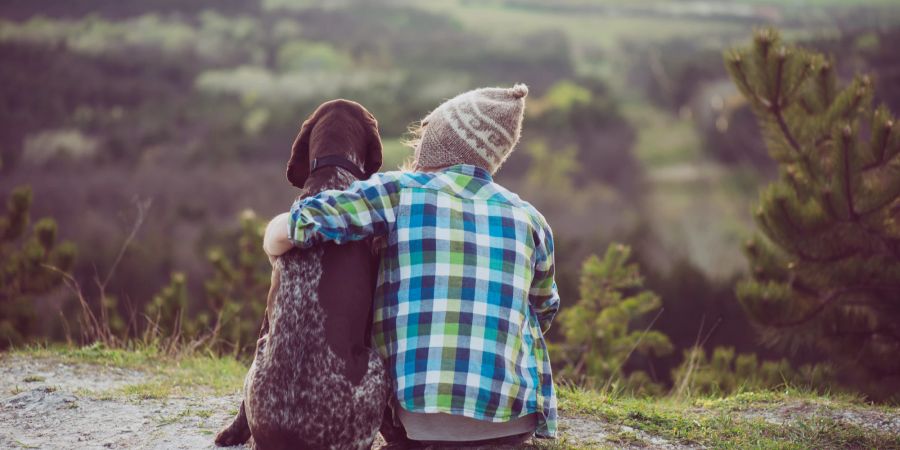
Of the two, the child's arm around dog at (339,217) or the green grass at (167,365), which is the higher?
the child's arm around dog at (339,217)

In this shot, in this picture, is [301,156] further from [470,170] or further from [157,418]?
[157,418]

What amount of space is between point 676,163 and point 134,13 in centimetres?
3555

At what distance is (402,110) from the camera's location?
41.0m

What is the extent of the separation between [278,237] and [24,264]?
8.07 m

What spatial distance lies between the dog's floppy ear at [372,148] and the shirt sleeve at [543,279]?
77 centimetres

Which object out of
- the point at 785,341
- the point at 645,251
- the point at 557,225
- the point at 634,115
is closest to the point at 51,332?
the point at 785,341

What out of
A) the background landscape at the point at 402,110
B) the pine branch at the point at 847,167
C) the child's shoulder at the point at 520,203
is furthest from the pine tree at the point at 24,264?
the pine branch at the point at 847,167

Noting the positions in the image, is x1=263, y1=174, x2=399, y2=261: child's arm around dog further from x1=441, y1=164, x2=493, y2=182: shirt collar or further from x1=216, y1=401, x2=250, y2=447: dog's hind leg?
x1=216, y1=401, x2=250, y2=447: dog's hind leg

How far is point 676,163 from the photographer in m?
42.7

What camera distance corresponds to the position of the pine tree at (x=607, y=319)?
7988 mm

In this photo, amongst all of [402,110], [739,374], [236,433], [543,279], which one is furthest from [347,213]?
[402,110]

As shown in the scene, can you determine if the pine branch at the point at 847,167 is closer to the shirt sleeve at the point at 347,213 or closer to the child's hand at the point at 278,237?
the shirt sleeve at the point at 347,213

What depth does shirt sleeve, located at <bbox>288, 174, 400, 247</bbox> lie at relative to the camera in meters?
2.88

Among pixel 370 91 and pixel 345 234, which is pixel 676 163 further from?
pixel 345 234
